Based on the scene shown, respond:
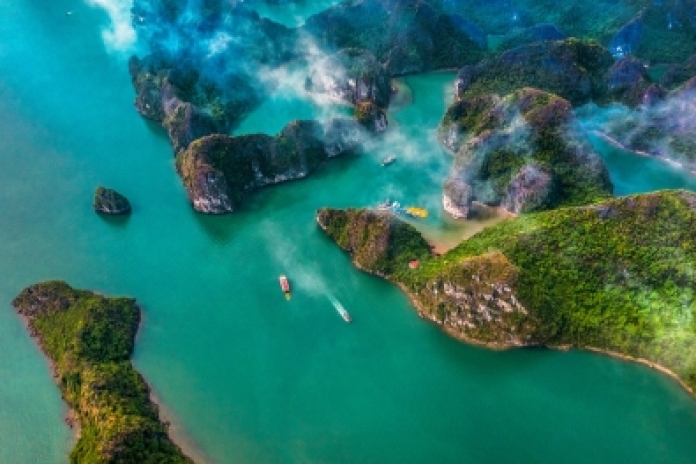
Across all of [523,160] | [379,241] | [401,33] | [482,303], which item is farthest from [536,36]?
[482,303]

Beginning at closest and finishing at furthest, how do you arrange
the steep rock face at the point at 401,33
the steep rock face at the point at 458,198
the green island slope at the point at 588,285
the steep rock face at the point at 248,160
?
the green island slope at the point at 588,285
the steep rock face at the point at 458,198
the steep rock face at the point at 248,160
the steep rock face at the point at 401,33

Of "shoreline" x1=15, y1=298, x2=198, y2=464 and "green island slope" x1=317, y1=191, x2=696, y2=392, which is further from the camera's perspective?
"green island slope" x1=317, y1=191, x2=696, y2=392

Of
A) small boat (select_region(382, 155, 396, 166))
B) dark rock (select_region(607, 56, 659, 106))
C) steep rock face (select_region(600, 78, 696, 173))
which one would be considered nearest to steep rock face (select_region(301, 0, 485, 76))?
dark rock (select_region(607, 56, 659, 106))

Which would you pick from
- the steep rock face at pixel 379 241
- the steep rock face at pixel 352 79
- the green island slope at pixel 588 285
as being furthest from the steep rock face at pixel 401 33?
the green island slope at pixel 588 285

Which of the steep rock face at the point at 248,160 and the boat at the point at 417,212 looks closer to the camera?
the boat at the point at 417,212

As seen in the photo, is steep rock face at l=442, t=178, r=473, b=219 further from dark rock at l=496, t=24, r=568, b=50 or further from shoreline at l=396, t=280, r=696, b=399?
dark rock at l=496, t=24, r=568, b=50

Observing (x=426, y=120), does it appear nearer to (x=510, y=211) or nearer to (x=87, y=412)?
(x=510, y=211)

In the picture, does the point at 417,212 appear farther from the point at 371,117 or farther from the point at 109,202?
the point at 109,202

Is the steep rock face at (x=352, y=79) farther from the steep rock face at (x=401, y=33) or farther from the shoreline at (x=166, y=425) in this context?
the shoreline at (x=166, y=425)
